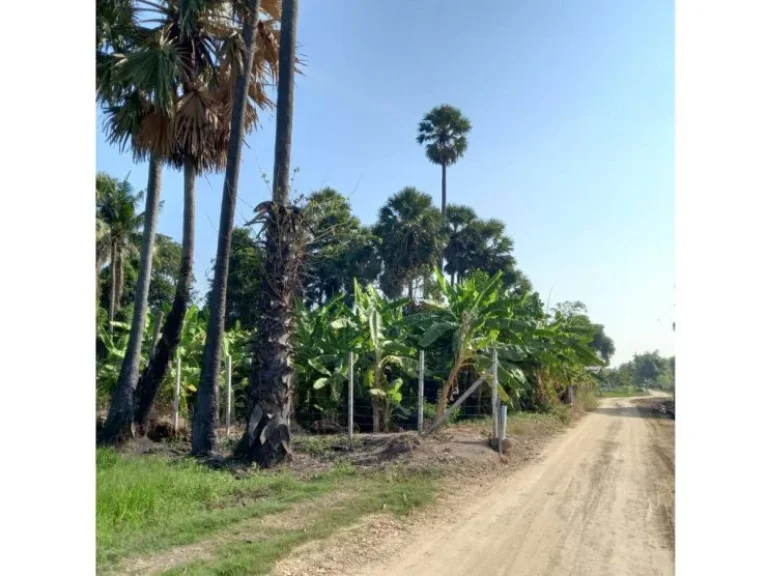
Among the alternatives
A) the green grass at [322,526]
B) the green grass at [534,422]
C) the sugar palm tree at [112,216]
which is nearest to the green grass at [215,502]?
the green grass at [322,526]

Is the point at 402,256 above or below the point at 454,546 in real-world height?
above

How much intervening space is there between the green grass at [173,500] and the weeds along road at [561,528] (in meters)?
1.49

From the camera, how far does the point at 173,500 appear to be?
5.51 meters

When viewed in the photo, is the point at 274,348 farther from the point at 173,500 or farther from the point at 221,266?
the point at 173,500

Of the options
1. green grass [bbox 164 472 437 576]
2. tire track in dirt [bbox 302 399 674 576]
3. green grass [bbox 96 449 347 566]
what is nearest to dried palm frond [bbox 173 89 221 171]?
green grass [bbox 96 449 347 566]

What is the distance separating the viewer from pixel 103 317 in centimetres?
1956

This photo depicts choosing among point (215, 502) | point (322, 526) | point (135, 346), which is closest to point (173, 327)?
point (135, 346)

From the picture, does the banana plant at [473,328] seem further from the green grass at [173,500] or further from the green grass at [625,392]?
the green grass at [625,392]

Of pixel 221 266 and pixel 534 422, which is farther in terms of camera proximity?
pixel 534 422

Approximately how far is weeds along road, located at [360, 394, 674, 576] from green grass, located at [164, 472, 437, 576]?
57cm

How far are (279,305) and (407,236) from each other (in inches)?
555

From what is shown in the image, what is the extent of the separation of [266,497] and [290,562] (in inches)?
71.7
